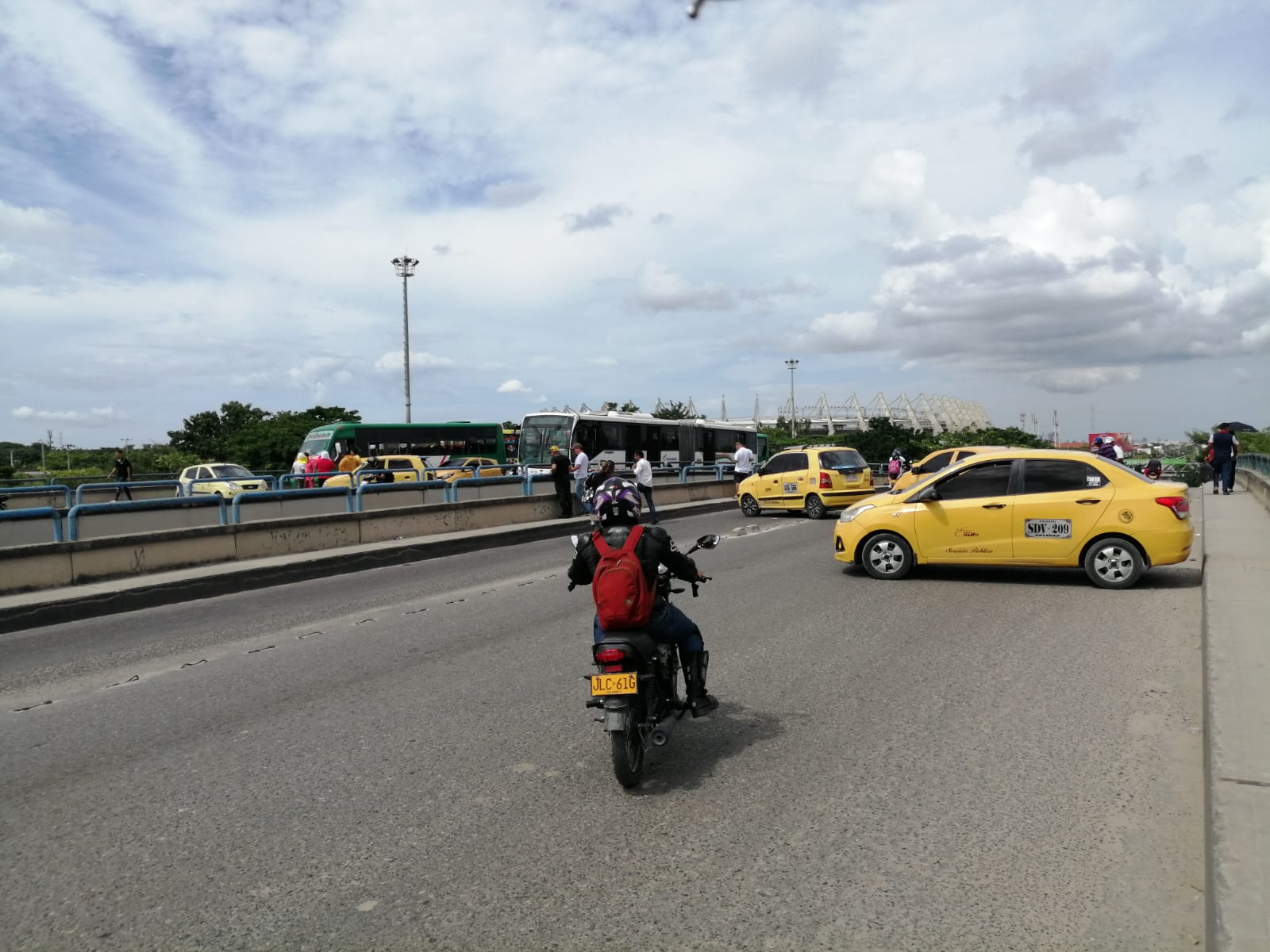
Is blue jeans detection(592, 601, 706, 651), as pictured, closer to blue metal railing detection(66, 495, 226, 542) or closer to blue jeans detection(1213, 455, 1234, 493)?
blue metal railing detection(66, 495, 226, 542)

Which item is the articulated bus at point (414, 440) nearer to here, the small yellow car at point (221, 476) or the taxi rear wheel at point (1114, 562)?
the small yellow car at point (221, 476)

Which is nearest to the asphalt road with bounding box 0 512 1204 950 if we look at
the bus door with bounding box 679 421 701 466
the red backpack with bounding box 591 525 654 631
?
the red backpack with bounding box 591 525 654 631

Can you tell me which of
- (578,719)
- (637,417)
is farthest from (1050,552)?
(637,417)

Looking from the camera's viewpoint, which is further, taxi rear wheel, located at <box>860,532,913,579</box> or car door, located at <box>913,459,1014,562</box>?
taxi rear wheel, located at <box>860,532,913,579</box>

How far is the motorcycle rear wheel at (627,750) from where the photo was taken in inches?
181

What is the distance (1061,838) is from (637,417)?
40.0 meters

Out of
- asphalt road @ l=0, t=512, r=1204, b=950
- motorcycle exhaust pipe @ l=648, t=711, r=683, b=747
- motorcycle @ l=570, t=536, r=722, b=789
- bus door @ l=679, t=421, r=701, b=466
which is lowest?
asphalt road @ l=0, t=512, r=1204, b=950

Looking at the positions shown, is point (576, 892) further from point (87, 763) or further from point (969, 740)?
point (87, 763)

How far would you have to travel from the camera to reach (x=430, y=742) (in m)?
5.50

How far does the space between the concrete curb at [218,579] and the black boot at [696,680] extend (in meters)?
7.73

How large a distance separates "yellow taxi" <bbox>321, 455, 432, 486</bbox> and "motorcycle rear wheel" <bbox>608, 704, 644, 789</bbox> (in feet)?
43.5

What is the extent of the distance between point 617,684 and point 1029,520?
305 inches

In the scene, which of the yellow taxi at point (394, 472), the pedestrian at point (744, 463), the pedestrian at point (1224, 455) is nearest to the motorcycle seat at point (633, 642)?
the yellow taxi at point (394, 472)

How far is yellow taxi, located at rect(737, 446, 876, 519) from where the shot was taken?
73.4ft
